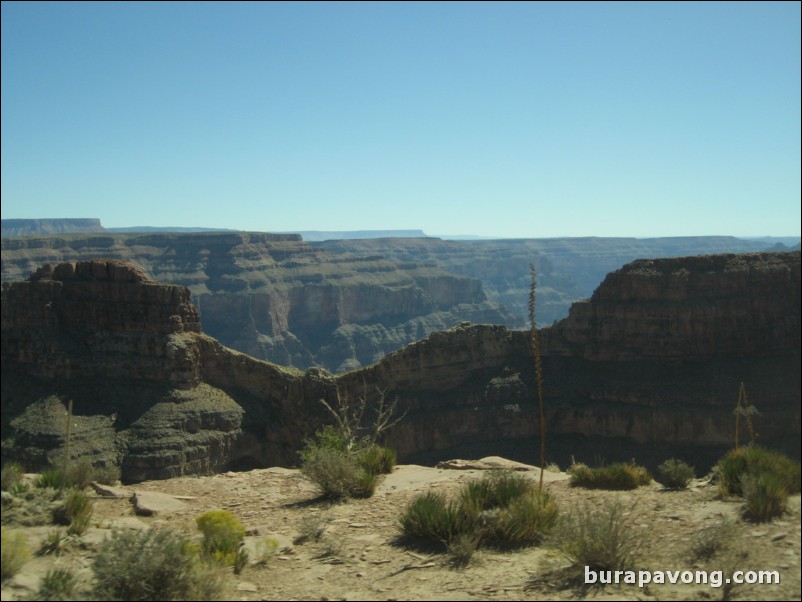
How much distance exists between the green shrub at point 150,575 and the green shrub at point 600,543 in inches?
186

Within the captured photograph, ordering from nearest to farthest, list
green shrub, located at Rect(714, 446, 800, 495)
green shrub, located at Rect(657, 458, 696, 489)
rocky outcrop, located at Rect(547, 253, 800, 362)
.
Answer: green shrub, located at Rect(714, 446, 800, 495)
green shrub, located at Rect(657, 458, 696, 489)
rocky outcrop, located at Rect(547, 253, 800, 362)

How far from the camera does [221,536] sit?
11648 mm

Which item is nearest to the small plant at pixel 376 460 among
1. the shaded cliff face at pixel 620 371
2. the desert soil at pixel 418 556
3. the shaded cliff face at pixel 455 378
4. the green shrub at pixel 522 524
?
the desert soil at pixel 418 556

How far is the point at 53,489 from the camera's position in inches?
540

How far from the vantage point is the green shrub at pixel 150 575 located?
955cm

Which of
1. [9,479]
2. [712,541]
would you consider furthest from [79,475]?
[712,541]

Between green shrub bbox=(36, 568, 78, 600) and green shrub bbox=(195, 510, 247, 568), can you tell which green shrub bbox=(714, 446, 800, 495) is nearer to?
green shrub bbox=(195, 510, 247, 568)

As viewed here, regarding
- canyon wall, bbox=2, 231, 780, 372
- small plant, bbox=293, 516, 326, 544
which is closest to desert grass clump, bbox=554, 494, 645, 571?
small plant, bbox=293, 516, 326, 544

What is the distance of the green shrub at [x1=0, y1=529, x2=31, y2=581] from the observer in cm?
986

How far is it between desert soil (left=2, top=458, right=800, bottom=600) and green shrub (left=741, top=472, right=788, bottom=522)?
158mm

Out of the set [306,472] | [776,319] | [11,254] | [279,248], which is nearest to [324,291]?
[279,248]

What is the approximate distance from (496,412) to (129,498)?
120 feet

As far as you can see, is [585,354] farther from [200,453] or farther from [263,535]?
[263,535]

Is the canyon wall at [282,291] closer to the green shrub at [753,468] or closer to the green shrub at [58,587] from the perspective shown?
the green shrub at [753,468]
